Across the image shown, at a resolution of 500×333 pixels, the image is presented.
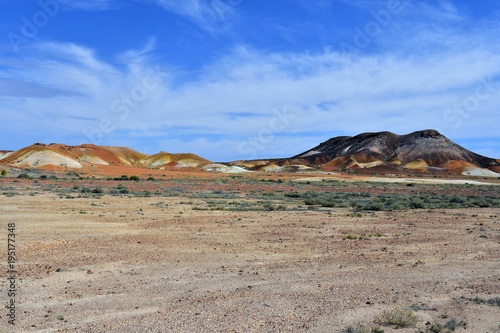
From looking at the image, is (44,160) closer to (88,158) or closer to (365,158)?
(88,158)

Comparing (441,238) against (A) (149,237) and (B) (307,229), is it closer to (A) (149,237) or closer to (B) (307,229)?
(B) (307,229)

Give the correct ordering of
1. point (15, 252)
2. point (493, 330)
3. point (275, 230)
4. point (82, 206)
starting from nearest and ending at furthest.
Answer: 1. point (493, 330)
2. point (15, 252)
3. point (275, 230)
4. point (82, 206)

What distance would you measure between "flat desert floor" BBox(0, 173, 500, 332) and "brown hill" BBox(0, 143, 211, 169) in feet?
289

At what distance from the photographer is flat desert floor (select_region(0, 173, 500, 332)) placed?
5996mm

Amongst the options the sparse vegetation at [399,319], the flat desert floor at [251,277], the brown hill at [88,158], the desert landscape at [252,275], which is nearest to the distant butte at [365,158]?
the brown hill at [88,158]

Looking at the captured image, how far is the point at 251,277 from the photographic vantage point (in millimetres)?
8555

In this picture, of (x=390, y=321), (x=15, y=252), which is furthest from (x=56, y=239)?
(x=390, y=321)

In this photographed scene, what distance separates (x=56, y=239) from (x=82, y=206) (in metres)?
11.4

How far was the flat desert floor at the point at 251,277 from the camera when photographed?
5996mm

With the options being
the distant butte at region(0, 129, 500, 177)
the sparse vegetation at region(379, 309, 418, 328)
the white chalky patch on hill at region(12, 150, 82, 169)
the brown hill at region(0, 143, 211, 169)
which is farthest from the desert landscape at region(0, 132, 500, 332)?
the distant butte at region(0, 129, 500, 177)

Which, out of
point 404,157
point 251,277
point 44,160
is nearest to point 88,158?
point 44,160

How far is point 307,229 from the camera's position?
52.0 ft

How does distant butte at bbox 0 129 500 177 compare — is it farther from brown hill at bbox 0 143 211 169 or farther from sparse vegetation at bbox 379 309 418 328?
sparse vegetation at bbox 379 309 418 328

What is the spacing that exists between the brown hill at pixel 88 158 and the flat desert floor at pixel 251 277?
88219 millimetres
